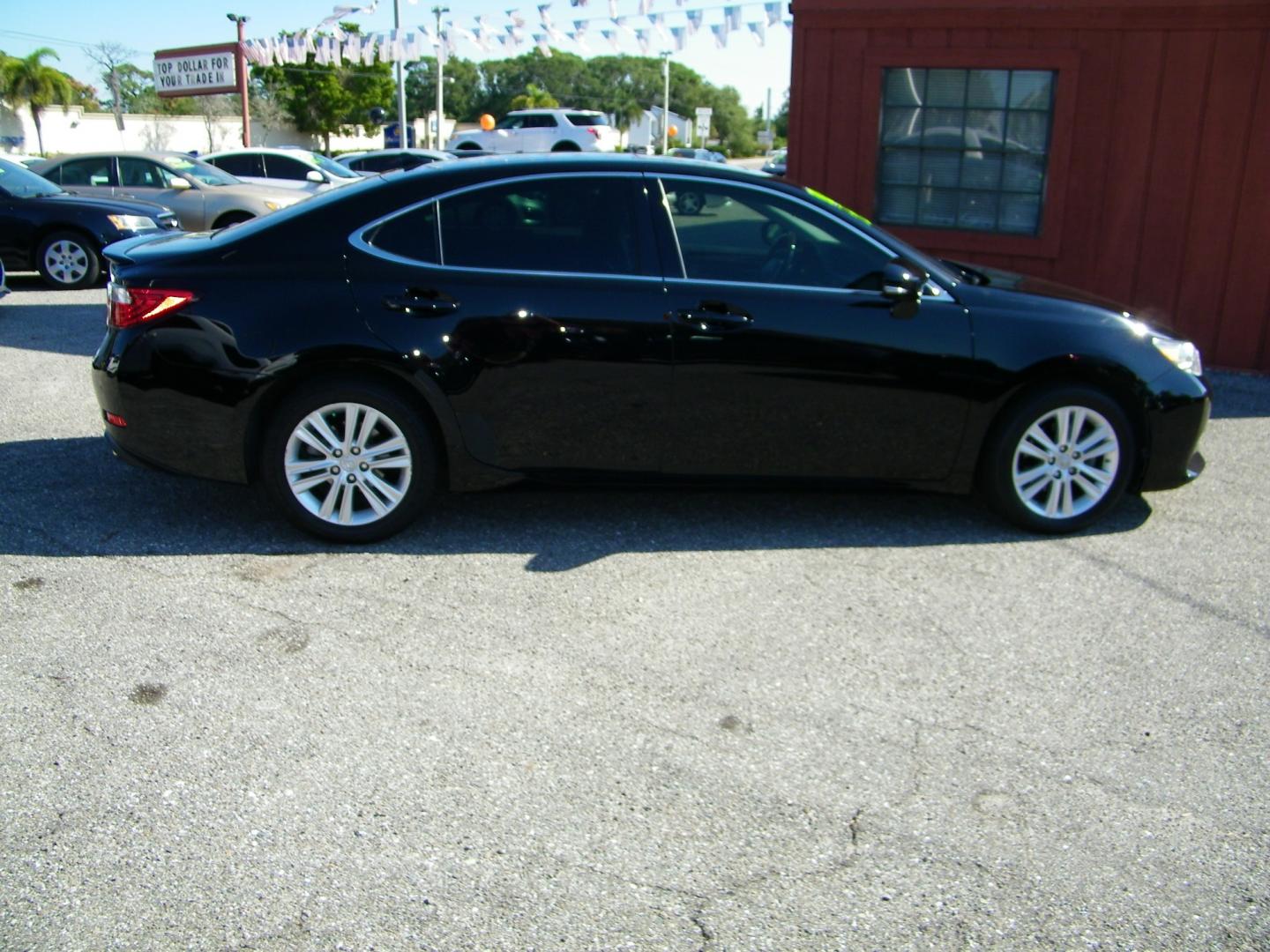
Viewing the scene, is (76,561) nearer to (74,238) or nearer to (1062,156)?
(1062,156)

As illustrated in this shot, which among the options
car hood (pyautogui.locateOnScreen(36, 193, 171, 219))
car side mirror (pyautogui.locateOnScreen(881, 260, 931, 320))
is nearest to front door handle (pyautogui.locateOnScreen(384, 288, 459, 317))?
car side mirror (pyautogui.locateOnScreen(881, 260, 931, 320))

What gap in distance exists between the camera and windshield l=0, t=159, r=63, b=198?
1268 cm

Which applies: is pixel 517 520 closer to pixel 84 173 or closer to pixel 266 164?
pixel 84 173

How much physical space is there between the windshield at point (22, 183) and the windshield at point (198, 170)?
2.22 m

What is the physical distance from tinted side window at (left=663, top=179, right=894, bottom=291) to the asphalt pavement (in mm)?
990

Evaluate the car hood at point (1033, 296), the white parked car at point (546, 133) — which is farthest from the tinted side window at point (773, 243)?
the white parked car at point (546, 133)

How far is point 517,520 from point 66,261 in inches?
370

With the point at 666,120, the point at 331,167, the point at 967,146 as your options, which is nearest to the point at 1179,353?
the point at 967,146

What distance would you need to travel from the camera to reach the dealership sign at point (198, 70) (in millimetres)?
29359

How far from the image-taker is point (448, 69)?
106 m

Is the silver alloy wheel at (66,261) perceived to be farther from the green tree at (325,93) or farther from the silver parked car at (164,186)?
the green tree at (325,93)

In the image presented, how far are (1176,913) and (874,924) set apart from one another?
735mm

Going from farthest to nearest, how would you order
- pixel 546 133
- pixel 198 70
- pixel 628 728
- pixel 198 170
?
pixel 546 133 < pixel 198 70 < pixel 198 170 < pixel 628 728

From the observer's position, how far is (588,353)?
4.98 m
